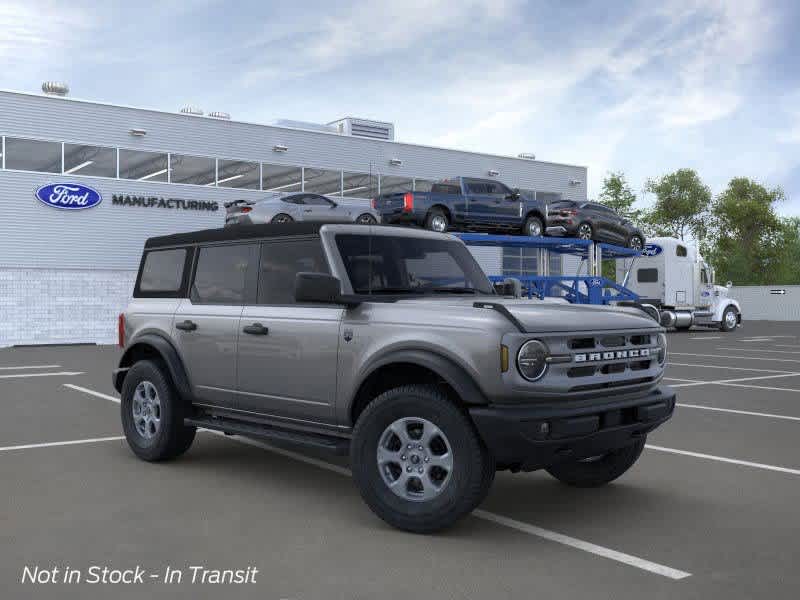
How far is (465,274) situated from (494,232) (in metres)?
17.0

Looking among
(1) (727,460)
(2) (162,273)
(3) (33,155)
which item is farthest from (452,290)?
(3) (33,155)

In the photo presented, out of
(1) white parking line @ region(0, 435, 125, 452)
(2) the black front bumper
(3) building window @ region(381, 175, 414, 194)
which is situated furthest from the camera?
(3) building window @ region(381, 175, 414, 194)

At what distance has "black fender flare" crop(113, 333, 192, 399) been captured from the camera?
6.76 meters

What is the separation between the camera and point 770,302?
53188 millimetres

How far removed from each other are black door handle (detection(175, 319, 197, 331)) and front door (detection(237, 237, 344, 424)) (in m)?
0.58

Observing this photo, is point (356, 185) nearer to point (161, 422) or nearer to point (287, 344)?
point (161, 422)

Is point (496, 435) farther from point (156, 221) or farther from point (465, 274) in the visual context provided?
point (156, 221)

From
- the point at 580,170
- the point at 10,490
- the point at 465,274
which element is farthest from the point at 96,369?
the point at 580,170

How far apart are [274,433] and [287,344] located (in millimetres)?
640

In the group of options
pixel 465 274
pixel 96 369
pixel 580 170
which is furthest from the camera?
pixel 580 170

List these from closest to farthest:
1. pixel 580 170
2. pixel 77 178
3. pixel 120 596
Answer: pixel 120 596 < pixel 77 178 < pixel 580 170

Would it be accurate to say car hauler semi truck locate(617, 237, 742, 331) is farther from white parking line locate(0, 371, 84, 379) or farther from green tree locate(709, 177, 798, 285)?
green tree locate(709, 177, 798, 285)

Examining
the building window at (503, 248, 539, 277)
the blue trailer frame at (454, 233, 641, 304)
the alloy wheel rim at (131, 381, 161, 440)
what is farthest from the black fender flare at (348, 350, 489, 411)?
the building window at (503, 248, 539, 277)

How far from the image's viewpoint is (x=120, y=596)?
156 inches
